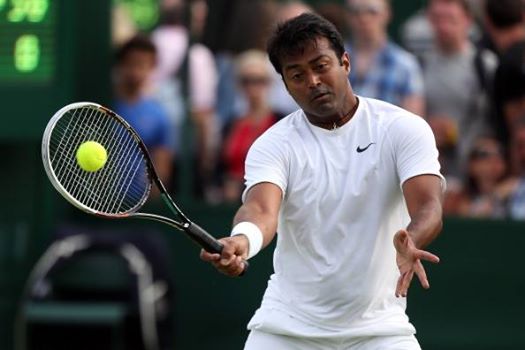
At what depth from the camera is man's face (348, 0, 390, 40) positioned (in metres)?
9.52

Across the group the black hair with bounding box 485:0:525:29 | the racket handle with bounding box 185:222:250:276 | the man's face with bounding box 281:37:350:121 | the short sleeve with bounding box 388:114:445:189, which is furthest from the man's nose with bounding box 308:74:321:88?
the black hair with bounding box 485:0:525:29

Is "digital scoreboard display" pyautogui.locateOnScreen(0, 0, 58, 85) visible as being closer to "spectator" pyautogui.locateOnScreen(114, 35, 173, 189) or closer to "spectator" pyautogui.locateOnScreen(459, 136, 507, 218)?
"spectator" pyautogui.locateOnScreen(114, 35, 173, 189)

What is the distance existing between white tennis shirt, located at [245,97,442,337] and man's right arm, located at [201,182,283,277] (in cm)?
6

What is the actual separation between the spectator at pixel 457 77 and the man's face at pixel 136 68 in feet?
6.66

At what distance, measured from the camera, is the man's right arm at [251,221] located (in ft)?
16.9

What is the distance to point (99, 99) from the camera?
10547 mm

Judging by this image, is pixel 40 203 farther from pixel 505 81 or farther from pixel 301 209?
pixel 301 209

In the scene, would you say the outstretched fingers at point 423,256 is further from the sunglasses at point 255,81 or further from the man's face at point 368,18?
the sunglasses at point 255,81

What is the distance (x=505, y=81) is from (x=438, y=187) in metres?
4.07

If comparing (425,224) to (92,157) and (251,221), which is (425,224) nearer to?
(251,221)

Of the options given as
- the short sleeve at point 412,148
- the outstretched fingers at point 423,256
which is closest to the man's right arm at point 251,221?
the short sleeve at point 412,148

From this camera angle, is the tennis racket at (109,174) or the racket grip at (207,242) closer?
the racket grip at (207,242)

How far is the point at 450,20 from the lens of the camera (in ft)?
30.7

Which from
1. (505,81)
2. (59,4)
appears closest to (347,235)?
(505,81)
